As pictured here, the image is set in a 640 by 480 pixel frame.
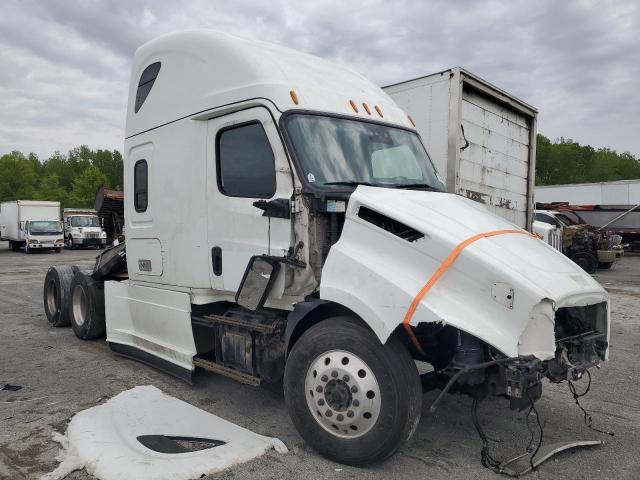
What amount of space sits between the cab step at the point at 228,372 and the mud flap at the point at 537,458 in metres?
1.96

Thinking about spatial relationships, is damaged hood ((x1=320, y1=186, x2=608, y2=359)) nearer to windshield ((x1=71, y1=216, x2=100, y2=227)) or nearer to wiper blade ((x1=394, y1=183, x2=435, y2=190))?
wiper blade ((x1=394, y1=183, x2=435, y2=190))

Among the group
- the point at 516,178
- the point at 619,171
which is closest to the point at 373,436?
the point at 516,178

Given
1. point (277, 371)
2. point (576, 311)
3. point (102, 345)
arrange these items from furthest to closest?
1. point (102, 345)
2. point (277, 371)
3. point (576, 311)

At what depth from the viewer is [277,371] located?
435 cm

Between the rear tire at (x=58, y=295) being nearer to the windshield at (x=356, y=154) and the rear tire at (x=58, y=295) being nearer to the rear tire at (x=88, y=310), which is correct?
the rear tire at (x=88, y=310)

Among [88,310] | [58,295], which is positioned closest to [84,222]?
[58,295]

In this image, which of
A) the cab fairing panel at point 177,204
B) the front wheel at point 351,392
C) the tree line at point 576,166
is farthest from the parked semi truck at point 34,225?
the tree line at point 576,166

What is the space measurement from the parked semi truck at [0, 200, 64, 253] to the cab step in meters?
26.6

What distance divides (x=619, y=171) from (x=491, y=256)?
81.8 meters

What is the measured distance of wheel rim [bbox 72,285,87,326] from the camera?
729 cm

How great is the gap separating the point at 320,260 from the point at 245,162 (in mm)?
1109

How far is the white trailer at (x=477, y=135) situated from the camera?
6488mm

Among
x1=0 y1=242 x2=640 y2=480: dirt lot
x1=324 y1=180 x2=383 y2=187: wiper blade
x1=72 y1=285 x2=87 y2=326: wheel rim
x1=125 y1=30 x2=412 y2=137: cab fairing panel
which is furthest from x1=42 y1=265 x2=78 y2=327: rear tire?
x1=324 y1=180 x2=383 y2=187: wiper blade

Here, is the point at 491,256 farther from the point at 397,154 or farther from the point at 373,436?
the point at 397,154
